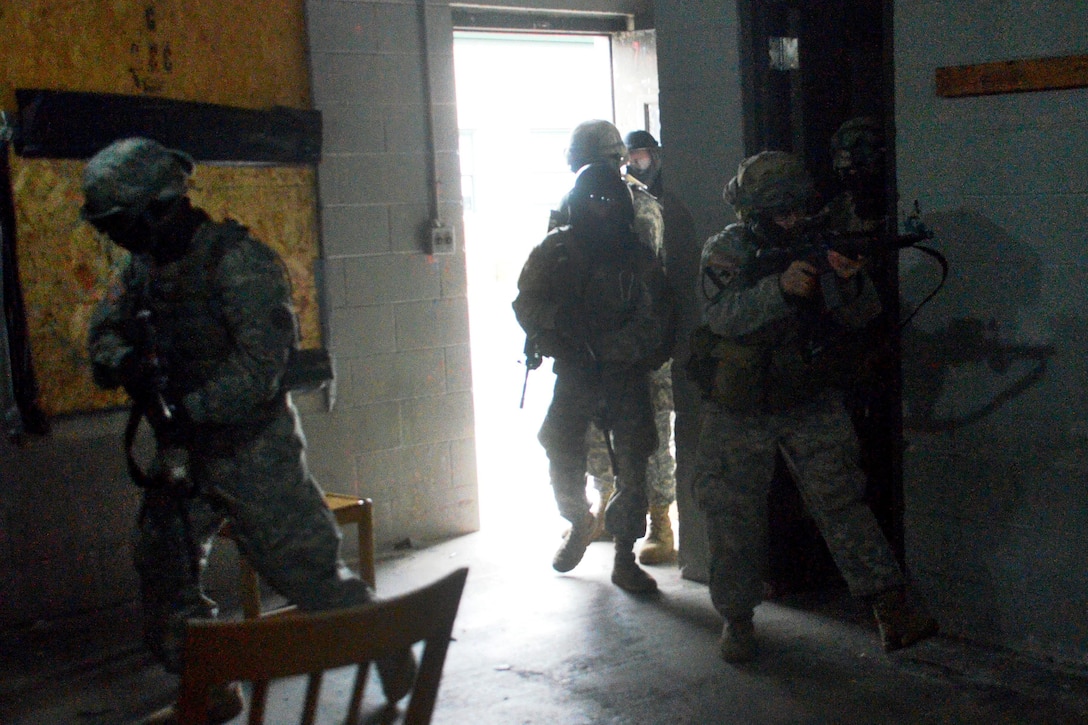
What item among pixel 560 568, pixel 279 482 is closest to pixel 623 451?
pixel 560 568

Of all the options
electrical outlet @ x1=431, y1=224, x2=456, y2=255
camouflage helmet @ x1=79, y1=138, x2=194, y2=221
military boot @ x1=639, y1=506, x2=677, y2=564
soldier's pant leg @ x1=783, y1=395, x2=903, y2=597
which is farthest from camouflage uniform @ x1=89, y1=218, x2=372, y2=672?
electrical outlet @ x1=431, y1=224, x2=456, y2=255

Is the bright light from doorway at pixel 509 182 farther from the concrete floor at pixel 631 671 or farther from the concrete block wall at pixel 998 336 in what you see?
the concrete block wall at pixel 998 336

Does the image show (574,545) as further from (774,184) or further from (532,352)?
(774,184)

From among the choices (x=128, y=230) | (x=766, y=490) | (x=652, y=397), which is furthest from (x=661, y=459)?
(x=128, y=230)

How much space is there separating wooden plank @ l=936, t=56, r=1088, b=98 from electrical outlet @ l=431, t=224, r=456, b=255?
2.43 metres

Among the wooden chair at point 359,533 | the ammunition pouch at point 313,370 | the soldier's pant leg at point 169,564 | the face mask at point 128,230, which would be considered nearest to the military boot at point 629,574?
the wooden chair at point 359,533

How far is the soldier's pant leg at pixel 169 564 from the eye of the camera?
336 centimetres

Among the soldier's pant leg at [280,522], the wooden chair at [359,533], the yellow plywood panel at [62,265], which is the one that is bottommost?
the wooden chair at [359,533]

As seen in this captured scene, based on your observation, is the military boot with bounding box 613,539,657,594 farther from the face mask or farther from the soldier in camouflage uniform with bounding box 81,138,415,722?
the face mask

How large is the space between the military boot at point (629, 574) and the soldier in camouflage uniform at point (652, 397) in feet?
1.26

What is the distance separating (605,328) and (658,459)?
87cm

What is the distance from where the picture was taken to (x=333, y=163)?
5098 mm

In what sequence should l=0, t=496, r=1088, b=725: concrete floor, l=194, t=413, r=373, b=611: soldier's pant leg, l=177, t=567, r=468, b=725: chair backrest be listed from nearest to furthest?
l=177, t=567, r=468, b=725: chair backrest < l=194, t=413, r=373, b=611: soldier's pant leg < l=0, t=496, r=1088, b=725: concrete floor

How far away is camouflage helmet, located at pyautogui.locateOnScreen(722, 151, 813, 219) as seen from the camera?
3648mm
